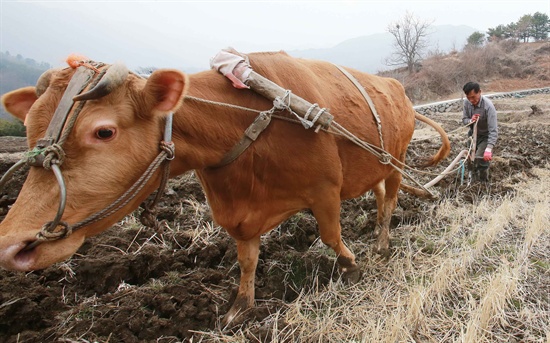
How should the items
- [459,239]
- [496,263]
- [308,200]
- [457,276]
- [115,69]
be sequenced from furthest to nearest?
[459,239] → [496,263] → [457,276] → [308,200] → [115,69]

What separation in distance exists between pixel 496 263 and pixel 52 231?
3551mm

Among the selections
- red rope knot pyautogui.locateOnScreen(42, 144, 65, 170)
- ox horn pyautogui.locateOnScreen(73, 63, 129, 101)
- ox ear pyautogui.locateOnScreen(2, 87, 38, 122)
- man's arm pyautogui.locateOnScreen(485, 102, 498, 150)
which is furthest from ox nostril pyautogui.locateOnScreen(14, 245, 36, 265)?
man's arm pyautogui.locateOnScreen(485, 102, 498, 150)

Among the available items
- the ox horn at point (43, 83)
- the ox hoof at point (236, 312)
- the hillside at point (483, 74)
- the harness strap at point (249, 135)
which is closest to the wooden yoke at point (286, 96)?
the harness strap at point (249, 135)

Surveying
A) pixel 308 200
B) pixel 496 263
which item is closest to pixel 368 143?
pixel 308 200

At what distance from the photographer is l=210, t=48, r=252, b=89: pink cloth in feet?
8.20

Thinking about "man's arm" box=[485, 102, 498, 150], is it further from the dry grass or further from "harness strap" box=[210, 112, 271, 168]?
"harness strap" box=[210, 112, 271, 168]

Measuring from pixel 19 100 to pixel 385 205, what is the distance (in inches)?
140

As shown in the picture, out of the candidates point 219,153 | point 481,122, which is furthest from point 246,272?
point 481,122

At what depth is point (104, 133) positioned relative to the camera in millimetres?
1912

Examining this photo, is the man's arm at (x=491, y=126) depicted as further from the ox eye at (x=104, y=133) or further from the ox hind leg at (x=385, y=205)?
the ox eye at (x=104, y=133)

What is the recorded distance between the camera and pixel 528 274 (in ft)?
11.0

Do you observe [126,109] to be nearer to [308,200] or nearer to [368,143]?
[308,200]

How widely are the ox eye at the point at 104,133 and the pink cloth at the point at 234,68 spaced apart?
87 cm

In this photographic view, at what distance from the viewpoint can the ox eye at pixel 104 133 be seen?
6.24 ft
